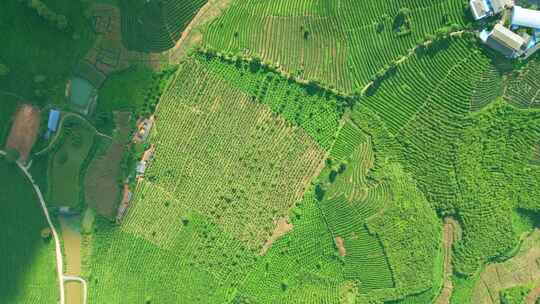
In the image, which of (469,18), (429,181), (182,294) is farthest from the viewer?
(182,294)

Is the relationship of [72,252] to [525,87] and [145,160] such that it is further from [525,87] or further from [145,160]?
[525,87]

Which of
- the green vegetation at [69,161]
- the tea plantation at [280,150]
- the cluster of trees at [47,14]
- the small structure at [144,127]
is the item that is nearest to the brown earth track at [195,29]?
the tea plantation at [280,150]

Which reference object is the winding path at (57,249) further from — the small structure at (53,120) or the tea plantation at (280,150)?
the small structure at (53,120)

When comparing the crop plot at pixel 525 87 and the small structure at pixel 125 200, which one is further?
the small structure at pixel 125 200

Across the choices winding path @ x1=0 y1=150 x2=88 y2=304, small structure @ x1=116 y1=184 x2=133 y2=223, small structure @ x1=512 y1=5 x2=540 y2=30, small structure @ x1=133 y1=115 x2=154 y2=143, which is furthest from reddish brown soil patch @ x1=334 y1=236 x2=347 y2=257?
winding path @ x1=0 y1=150 x2=88 y2=304

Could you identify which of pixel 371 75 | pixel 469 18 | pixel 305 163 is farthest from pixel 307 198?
pixel 469 18

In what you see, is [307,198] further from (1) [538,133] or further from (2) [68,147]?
(2) [68,147]
